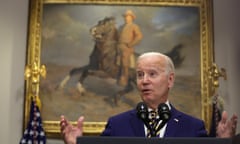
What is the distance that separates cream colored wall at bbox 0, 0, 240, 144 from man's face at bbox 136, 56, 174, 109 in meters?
3.03

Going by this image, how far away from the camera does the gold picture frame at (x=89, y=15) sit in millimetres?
5762

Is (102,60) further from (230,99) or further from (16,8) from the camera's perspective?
(230,99)

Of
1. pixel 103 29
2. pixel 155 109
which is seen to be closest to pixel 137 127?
pixel 155 109

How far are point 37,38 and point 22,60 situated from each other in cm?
37

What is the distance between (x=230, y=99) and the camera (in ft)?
19.8

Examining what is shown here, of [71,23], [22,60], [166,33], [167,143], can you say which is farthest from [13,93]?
[167,143]

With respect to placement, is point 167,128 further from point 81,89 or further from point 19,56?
point 19,56

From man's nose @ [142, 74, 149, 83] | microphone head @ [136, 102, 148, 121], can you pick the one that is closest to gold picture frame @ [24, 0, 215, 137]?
man's nose @ [142, 74, 149, 83]

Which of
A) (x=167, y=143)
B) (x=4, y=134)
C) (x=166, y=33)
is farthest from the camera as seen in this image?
(x=166, y=33)

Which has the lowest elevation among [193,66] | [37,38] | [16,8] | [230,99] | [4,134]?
[4,134]

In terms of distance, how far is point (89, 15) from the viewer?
6.12m

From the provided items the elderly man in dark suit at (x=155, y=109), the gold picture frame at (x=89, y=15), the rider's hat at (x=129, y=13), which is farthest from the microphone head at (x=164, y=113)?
the rider's hat at (x=129, y=13)

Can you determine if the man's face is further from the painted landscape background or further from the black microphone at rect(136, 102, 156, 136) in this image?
the painted landscape background

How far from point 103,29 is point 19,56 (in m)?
1.24
